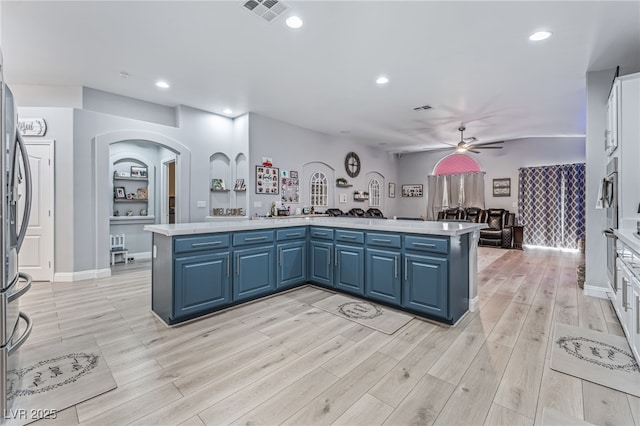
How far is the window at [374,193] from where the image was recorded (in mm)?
9516

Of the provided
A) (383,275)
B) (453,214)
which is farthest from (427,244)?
(453,214)

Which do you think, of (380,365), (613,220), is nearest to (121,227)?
(380,365)

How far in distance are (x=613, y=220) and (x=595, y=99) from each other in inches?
67.0

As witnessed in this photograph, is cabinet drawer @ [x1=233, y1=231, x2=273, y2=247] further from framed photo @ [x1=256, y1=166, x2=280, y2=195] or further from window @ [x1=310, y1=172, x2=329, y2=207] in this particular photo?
window @ [x1=310, y1=172, x2=329, y2=207]

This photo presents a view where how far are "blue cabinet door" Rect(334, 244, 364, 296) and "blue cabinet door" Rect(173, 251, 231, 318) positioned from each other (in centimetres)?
131

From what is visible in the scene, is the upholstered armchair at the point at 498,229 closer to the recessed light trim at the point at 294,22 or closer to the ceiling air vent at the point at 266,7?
the recessed light trim at the point at 294,22

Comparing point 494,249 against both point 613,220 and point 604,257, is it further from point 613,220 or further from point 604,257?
point 613,220

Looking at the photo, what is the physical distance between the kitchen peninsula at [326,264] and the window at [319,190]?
3768 millimetres

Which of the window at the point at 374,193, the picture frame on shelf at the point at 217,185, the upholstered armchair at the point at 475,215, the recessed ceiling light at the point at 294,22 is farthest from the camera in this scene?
the window at the point at 374,193

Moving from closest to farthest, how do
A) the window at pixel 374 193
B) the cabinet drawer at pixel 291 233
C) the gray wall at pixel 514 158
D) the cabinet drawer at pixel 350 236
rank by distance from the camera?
1. the cabinet drawer at pixel 350 236
2. the cabinet drawer at pixel 291 233
3. the gray wall at pixel 514 158
4. the window at pixel 374 193

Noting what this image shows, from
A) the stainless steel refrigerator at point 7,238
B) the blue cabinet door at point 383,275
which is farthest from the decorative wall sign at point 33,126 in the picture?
the blue cabinet door at point 383,275

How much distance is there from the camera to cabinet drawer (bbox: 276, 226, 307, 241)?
3.65 m

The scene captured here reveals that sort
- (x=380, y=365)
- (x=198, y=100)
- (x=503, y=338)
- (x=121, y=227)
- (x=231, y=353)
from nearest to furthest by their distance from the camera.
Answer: (x=380, y=365) → (x=231, y=353) → (x=503, y=338) → (x=198, y=100) → (x=121, y=227)

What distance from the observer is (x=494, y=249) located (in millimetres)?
7668
